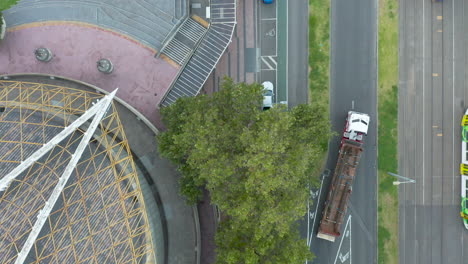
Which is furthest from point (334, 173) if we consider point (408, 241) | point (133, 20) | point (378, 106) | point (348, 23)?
point (133, 20)

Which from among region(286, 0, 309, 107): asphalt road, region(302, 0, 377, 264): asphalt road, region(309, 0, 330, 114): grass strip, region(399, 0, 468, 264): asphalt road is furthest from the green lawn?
region(399, 0, 468, 264): asphalt road

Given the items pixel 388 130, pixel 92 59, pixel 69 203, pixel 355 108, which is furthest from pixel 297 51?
pixel 69 203

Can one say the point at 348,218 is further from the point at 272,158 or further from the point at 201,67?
the point at 201,67

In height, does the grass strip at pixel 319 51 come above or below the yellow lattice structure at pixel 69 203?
above

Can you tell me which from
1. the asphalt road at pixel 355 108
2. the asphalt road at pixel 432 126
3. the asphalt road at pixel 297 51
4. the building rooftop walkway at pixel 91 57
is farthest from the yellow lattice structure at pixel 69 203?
the asphalt road at pixel 432 126

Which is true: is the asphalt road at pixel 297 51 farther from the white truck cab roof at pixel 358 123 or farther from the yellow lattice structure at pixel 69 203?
the yellow lattice structure at pixel 69 203

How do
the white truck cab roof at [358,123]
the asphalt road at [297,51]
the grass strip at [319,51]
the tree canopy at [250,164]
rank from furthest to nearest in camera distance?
1. the asphalt road at [297,51]
2. the grass strip at [319,51]
3. the white truck cab roof at [358,123]
4. the tree canopy at [250,164]
